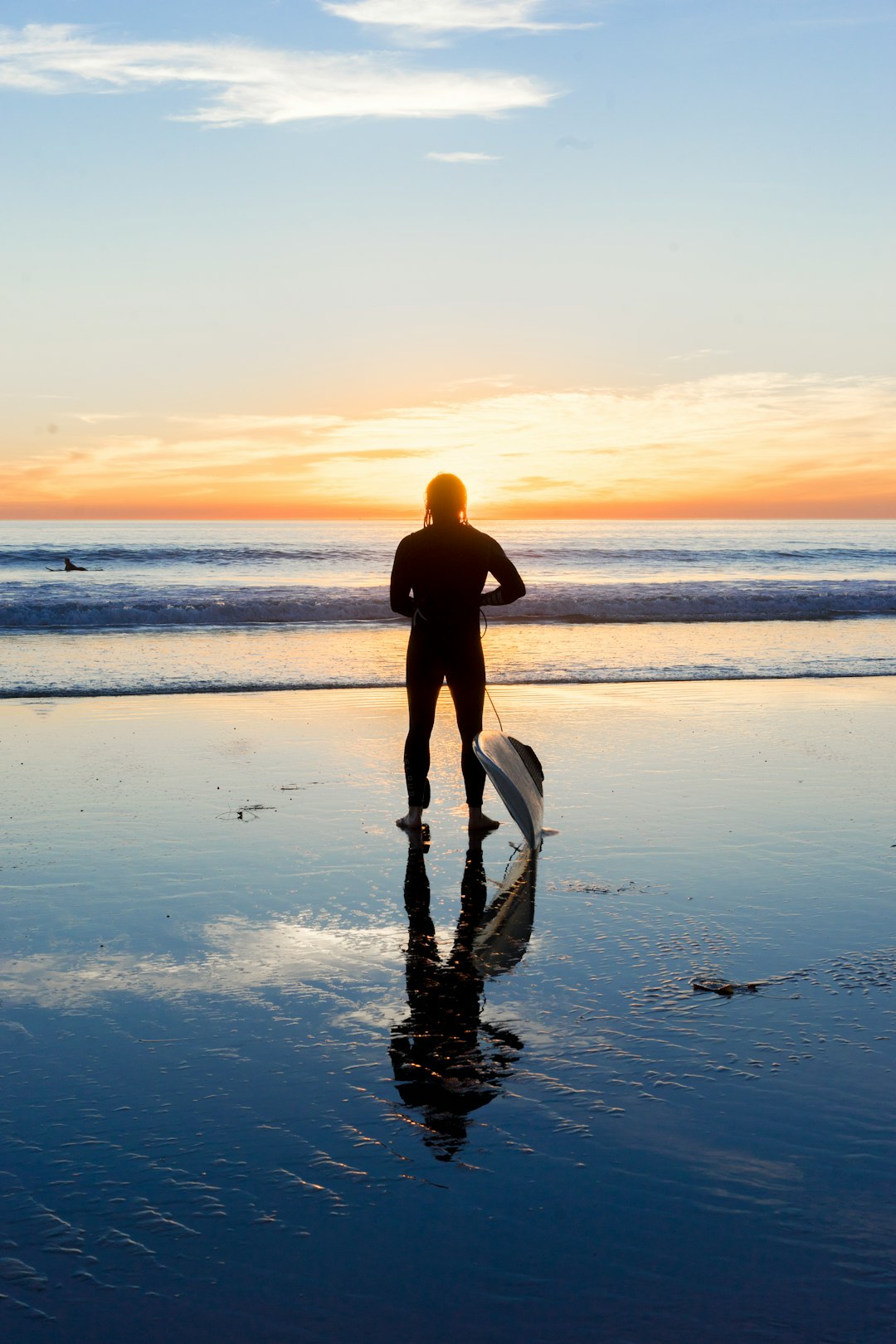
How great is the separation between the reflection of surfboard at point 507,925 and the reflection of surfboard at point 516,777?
29 cm

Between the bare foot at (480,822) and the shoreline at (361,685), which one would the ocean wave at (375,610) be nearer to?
the shoreline at (361,685)

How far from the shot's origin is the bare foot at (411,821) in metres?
6.57

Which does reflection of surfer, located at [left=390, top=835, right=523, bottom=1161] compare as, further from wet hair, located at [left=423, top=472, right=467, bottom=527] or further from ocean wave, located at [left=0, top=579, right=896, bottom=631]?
ocean wave, located at [left=0, top=579, right=896, bottom=631]

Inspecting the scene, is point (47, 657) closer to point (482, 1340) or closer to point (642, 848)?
point (642, 848)

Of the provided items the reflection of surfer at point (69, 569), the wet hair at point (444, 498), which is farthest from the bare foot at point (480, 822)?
the reflection of surfer at point (69, 569)

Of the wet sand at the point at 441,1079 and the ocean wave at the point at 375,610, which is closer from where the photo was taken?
the wet sand at the point at 441,1079

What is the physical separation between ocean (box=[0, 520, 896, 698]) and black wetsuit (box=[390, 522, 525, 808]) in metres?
3.02

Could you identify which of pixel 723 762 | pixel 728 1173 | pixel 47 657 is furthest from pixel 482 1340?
pixel 47 657

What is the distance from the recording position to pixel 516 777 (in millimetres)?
6152

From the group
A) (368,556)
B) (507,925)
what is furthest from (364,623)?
(368,556)

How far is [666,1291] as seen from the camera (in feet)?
7.71

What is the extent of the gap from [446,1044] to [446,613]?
3507 millimetres

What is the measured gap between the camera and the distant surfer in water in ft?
21.8

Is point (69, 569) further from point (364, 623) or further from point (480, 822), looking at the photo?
point (480, 822)
